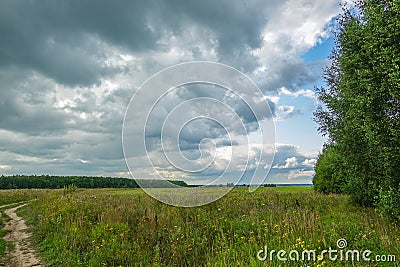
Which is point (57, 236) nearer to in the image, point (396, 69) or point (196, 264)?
point (196, 264)

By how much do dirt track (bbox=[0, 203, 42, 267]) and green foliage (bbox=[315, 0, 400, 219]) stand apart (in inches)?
523

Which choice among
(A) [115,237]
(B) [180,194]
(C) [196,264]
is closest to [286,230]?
(C) [196,264]

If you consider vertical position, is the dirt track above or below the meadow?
below

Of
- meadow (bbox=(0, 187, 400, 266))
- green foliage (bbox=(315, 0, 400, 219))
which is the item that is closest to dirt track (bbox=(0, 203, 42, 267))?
meadow (bbox=(0, 187, 400, 266))

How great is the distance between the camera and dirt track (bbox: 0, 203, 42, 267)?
10.8m

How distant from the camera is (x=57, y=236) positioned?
13.2 m

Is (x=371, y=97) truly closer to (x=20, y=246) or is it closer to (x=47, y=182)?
(x=20, y=246)

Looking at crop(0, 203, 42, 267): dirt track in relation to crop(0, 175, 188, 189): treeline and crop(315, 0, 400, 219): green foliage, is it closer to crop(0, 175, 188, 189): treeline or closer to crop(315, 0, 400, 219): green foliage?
crop(315, 0, 400, 219): green foliage

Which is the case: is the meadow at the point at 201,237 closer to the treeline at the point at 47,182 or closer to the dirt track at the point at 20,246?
the dirt track at the point at 20,246

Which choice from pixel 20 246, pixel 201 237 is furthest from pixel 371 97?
pixel 20 246

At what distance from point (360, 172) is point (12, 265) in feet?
51.0

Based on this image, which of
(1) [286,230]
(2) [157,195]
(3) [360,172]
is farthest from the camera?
(2) [157,195]

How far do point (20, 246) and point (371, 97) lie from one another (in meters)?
16.0

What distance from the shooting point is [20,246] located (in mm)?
13203
